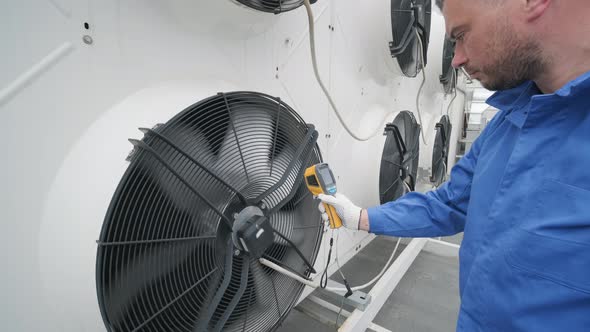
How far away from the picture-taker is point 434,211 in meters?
0.97

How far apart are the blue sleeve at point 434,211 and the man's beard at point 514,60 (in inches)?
12.6

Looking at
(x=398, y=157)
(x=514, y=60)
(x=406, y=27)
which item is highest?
(x=406, y=27)

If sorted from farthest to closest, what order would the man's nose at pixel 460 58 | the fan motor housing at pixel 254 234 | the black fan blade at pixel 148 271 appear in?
the man's nose at pixel 460 58 → the fan motor housing at pixel 254 234 → the black fan blade at pixel 148 271

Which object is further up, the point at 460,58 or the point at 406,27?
the point at 406,27

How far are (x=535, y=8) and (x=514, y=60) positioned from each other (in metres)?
0.11

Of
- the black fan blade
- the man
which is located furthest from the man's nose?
the black fan blade

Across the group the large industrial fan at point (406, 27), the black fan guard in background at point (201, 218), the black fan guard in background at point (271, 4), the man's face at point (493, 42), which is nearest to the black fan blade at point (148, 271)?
the black fan guard in background at point (201, 218)

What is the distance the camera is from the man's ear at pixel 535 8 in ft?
1.81

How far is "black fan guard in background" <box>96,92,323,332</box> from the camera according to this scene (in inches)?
18.5

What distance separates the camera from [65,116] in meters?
0.52

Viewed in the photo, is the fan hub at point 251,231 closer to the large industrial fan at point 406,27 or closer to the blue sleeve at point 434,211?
the blue sleeve at point 434,211

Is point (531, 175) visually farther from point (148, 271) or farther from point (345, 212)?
point (148, 271)

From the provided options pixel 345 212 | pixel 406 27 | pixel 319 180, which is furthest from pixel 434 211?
pixel 406 27

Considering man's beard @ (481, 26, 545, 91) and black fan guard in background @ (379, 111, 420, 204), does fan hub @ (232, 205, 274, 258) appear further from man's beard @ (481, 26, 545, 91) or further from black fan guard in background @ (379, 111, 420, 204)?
black fan guard in background @ (379, 111, 420, 204)
